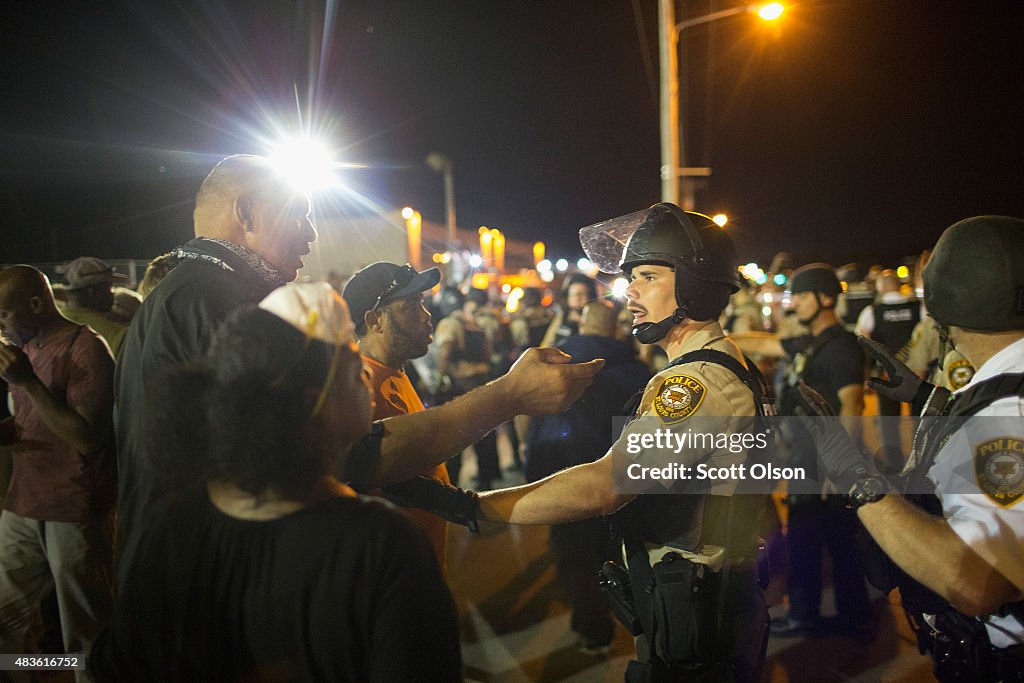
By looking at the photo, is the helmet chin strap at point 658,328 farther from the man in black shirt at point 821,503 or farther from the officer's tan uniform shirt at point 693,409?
the man in black shirt at point 821,503

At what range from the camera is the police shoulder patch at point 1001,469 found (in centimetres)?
163

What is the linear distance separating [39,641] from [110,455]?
162 centimetres

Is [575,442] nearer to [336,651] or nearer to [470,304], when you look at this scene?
[336,651]

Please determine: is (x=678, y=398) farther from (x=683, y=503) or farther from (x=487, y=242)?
(x=487, y=242)

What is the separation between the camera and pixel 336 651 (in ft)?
3.91

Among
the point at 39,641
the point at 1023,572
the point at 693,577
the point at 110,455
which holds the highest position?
the point at 110,455

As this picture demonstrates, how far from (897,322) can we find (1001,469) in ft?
22.0

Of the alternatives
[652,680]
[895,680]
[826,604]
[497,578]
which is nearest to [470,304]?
[497,578]

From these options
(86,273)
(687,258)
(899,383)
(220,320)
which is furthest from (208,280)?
(86,273)

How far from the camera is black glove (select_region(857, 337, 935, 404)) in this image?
2412mm

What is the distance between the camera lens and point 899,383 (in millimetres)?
2449

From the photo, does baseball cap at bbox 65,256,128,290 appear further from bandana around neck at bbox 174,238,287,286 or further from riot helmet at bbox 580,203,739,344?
riot helmet at bbox 580,203,739,344

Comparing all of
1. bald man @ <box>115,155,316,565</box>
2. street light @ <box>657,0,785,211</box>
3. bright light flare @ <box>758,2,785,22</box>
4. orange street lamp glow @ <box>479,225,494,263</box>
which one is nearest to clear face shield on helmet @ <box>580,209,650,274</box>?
bald man @ <box>115,155,316,565</box>

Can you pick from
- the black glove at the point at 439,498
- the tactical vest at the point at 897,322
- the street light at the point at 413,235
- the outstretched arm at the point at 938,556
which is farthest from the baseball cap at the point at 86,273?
the street light at the point at 413,235
